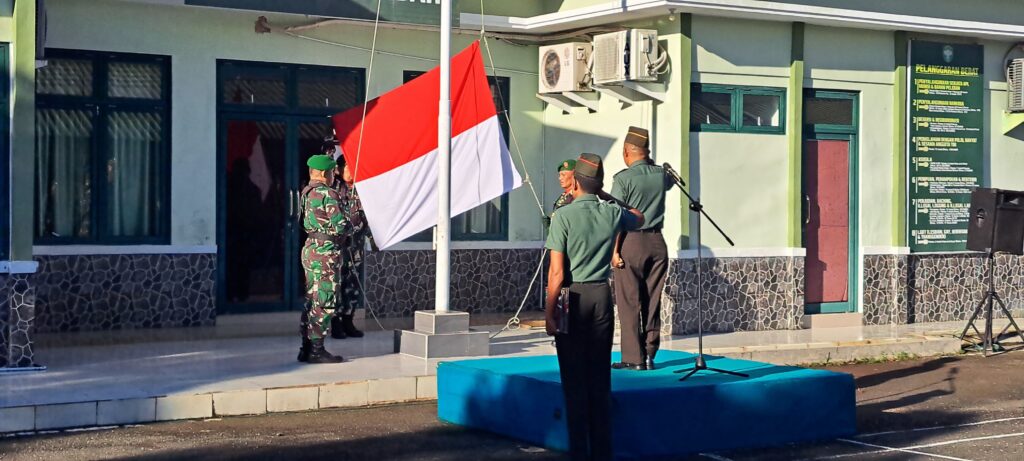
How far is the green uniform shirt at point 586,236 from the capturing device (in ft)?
27.0

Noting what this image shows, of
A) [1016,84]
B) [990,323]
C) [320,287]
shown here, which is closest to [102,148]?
[320,287]

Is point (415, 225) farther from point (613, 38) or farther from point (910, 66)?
point (910, 66)

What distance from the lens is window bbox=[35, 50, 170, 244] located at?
1430cm

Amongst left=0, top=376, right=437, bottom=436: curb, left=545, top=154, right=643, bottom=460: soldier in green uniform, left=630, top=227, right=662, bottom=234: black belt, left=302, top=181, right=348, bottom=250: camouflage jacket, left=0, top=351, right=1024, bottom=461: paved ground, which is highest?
left=302, top=181, right=348, bottom=250: camouflage jacket

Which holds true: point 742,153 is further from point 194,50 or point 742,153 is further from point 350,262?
point 194,50

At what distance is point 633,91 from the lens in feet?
52.3

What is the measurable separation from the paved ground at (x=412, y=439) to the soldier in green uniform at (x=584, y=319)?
3.00 ft

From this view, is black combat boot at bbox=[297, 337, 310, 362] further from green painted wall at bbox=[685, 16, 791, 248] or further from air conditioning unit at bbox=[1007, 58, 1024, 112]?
air conditioning unit at bbox=[1007, 58, 1024, 112]

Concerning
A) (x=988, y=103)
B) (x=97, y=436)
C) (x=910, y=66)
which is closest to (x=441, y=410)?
(x=97, y=436)

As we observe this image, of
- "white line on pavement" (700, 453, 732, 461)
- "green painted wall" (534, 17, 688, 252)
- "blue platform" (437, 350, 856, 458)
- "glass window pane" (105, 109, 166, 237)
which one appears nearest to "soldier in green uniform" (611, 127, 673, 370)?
"blue platform" (437, 350, 856, 458)

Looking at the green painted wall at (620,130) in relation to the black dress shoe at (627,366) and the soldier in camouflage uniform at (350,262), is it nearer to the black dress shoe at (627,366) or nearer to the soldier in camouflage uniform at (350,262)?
the soldier in camouflage uniform at (350,262)

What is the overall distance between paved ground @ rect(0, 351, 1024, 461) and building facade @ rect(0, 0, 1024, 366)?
14.7ft

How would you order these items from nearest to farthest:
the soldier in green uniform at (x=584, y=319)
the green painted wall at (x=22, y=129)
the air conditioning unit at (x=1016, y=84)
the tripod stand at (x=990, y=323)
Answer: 1. the soldier in green uniform at (x=584, y=319)
2. the green painted wall at (x=22, y=129)
3. the tripod stand at (x=990, y=323)
4. the air conditioning unit at (x=1016, y=84)

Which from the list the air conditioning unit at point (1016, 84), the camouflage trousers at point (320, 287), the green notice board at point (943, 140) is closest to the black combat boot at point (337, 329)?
the camouflage trousers at point (320, 287)
